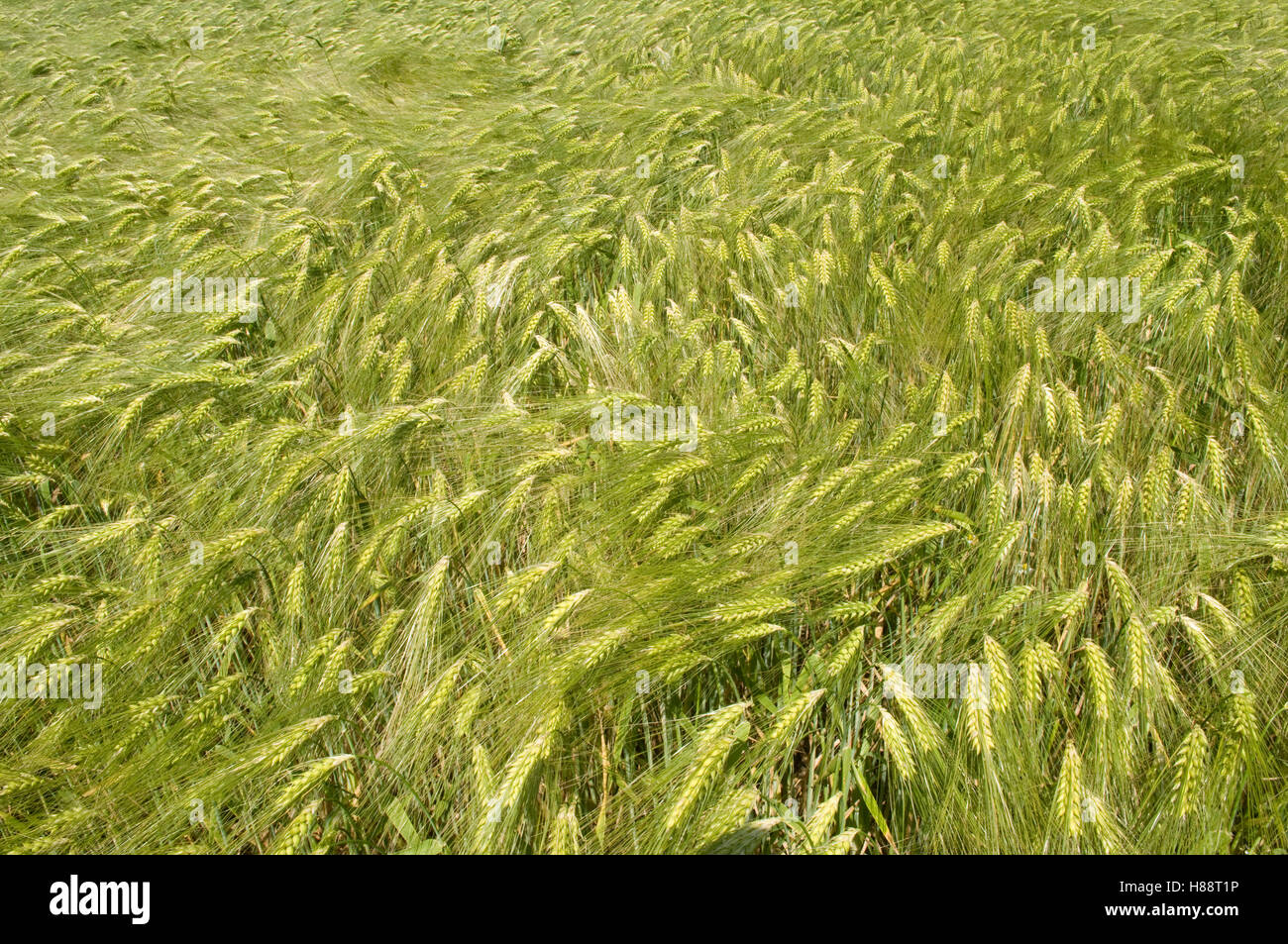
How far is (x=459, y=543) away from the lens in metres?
1.89

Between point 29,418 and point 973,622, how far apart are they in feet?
8.54

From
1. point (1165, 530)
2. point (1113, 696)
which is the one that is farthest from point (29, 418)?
point (1165, 530)

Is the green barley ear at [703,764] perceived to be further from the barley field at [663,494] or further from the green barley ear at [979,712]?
the green barley ear at [979,712]

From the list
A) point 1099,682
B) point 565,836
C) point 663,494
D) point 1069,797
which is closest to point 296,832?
point 565,836

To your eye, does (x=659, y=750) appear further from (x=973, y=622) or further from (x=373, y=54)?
(x=373, y=54)

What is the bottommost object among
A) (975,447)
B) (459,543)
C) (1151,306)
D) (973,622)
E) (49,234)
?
(973,622)
